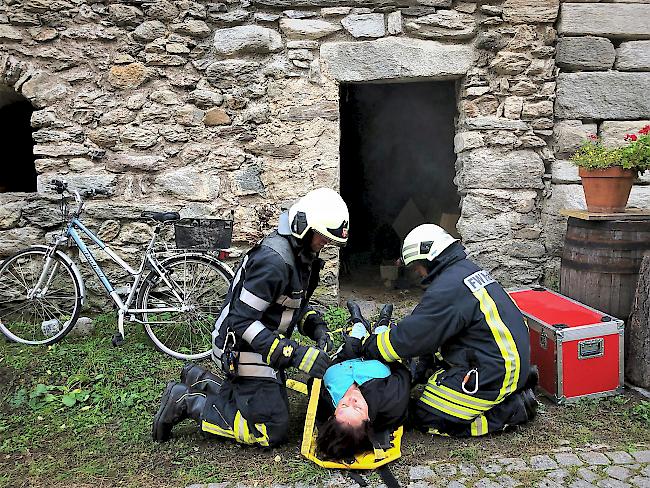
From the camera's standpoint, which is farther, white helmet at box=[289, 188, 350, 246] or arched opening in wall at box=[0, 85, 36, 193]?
arched opening in wall at box=[0, 85, 36, 193]

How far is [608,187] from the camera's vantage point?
459 cm

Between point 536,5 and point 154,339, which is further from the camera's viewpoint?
point 536,5

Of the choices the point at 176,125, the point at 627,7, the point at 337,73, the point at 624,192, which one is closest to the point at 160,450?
the point at 176,125

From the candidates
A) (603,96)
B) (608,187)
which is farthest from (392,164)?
(608,187)

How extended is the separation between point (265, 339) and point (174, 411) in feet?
2.45

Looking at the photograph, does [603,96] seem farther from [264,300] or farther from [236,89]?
[264,300]

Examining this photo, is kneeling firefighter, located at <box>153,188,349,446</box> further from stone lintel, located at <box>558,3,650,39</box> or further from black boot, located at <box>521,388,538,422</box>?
stone lintel, located at <box>558,3,650,39</box>

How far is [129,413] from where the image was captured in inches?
147

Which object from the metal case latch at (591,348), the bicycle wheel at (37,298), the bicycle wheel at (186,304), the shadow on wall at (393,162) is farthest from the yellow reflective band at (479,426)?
the shadow on wall at (393,162)

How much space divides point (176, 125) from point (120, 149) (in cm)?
52

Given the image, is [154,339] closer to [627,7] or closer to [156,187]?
[156,187]

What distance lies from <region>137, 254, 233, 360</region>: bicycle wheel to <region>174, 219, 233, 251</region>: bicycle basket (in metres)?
0.11

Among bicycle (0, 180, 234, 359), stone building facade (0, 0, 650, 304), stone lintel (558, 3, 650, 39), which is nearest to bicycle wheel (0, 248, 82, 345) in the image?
bicycle (0, 180, 234, 359)

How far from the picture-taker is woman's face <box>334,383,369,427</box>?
3035 millimetres
